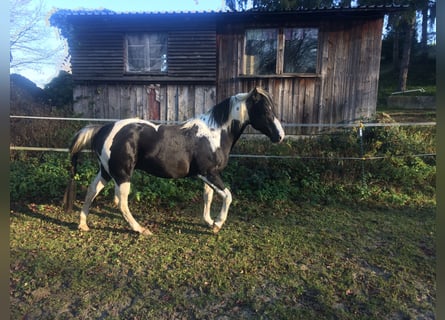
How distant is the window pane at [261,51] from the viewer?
912 centimetres

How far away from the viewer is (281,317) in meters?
2.46

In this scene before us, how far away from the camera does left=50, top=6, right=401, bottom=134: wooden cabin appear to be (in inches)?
350

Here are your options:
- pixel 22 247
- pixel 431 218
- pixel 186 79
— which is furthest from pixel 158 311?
pixel 186 79

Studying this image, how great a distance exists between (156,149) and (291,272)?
2.06 meters

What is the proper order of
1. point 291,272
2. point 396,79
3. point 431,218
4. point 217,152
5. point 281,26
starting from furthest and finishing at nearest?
point 396,79, point 281,26, point 431,218, point 217,152, point 291,272

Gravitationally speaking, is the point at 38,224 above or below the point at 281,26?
below

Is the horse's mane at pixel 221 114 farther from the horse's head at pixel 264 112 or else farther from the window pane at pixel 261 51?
the window pane at pixel 261 51

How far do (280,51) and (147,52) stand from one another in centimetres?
400

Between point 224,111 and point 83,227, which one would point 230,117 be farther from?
point 83,227

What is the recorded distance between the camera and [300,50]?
9.05 metres

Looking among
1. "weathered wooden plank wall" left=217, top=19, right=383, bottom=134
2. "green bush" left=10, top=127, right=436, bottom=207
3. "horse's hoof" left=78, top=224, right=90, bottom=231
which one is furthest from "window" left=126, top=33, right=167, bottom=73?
"horse's hoof" left=78, top=224, right=90, bottom=231

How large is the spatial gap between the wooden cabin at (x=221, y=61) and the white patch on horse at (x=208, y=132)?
18.3ft

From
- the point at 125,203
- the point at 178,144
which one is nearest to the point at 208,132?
the point at 178,144

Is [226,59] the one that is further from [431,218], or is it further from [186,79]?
[431,218]
